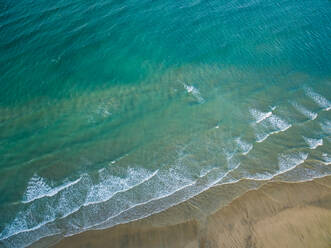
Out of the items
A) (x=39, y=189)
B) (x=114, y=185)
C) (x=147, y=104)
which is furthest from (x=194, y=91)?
(x=39, y=189)

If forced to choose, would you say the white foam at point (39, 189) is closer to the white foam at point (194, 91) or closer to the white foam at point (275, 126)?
the white foam at point (194, 91)

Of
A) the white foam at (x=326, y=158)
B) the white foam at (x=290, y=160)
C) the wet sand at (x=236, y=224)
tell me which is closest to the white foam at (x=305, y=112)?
the white foam at (x=326, y=158)

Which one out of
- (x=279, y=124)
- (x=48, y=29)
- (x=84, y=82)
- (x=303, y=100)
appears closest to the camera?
(x=279, y=124)

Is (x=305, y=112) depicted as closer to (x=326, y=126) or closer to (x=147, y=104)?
(x=326, y=126)

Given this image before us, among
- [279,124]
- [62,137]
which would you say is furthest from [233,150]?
[62,137]

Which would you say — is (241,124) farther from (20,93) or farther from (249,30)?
(20,93)

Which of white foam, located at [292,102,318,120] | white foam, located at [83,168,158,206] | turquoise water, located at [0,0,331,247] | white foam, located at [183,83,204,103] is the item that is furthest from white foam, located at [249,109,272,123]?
white foam, located at [83,168,158,206]
